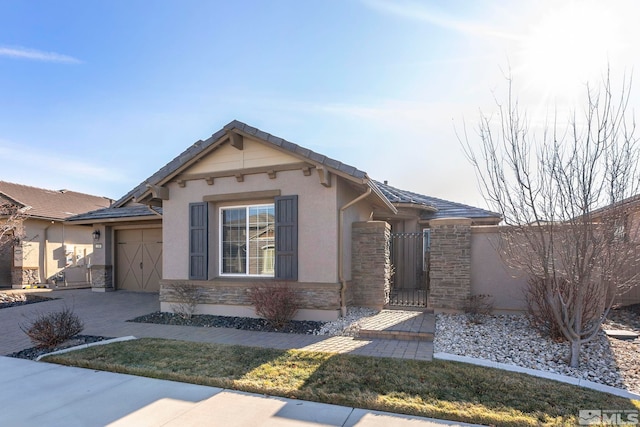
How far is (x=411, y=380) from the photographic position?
4.68 metres

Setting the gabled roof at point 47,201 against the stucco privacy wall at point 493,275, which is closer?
the stucco privacy wall at point 493,275

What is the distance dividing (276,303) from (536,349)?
17.2ft

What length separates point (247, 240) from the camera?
9484 millimetres

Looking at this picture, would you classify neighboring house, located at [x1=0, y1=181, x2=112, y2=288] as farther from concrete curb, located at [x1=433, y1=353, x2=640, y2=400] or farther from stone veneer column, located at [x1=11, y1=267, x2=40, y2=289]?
concrete curb, located at [x1=433, y1=353, x2=640, y2=400]

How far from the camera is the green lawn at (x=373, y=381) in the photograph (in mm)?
3898

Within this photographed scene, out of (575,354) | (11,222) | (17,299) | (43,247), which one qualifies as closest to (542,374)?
(575,354)

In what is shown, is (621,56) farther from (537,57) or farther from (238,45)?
(238,45)

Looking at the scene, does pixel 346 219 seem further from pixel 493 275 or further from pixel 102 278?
pixel 102 278

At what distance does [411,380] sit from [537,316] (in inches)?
154

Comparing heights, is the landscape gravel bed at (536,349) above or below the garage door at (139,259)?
below

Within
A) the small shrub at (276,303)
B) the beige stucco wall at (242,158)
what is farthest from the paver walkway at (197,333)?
the beige stucco wall at (242,158)

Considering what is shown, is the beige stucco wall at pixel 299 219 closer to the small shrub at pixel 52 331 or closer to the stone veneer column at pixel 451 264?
the stone veneer column at pixel 451 264

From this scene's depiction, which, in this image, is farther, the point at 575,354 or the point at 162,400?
the point at 575,354

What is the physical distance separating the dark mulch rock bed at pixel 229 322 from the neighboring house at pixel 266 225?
27 centimetres
